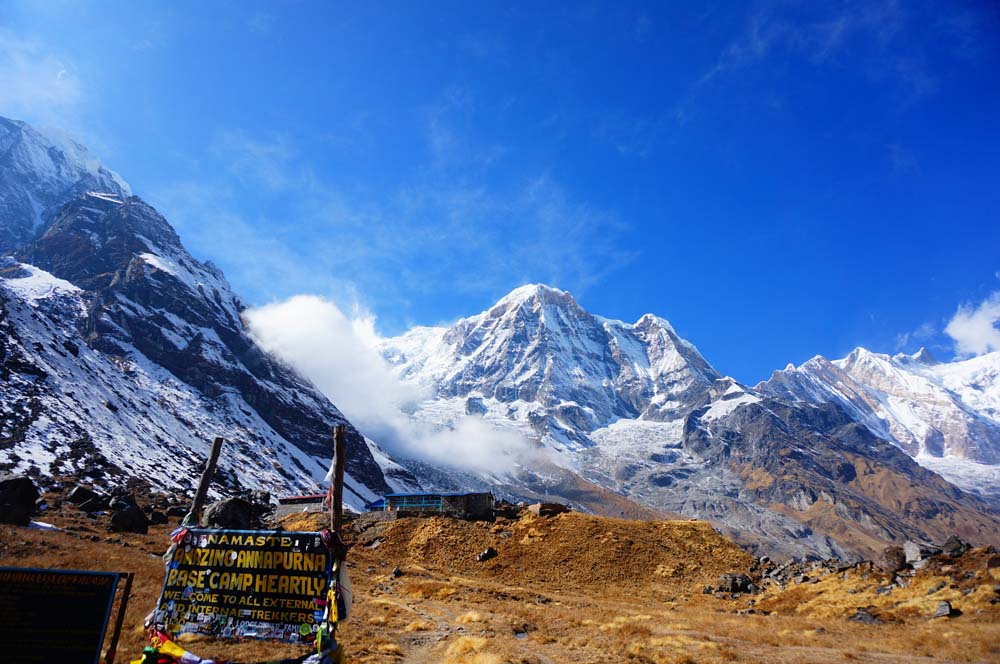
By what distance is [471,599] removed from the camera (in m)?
30.6

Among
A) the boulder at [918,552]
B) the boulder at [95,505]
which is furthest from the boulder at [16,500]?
the boulder at [918,552]

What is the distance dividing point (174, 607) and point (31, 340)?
143604mm

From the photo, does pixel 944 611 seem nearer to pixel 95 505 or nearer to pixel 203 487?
pixel 203 487

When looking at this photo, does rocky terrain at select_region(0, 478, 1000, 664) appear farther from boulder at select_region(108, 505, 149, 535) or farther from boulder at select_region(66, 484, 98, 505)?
boulder at select_region(108, 505, 149, 535)

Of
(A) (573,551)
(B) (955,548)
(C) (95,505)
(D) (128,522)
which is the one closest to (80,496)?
(C) (95,505)

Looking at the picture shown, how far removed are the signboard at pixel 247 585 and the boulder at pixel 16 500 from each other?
27794 mm

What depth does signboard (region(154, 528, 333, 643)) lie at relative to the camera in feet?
39.1

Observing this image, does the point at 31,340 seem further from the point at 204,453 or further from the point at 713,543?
the point at 713,543

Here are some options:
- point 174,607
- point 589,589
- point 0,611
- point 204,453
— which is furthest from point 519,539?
point 204,453

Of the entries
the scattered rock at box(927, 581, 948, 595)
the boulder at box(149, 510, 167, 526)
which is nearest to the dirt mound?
the scattered rock at box(927, 581, 948, 595)

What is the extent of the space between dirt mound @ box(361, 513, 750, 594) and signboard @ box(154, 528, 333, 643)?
31.7 metres

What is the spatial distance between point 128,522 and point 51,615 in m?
35.6

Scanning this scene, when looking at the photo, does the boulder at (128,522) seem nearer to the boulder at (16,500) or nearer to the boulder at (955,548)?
the boulder at (16,500)

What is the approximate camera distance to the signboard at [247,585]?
11.9 m
